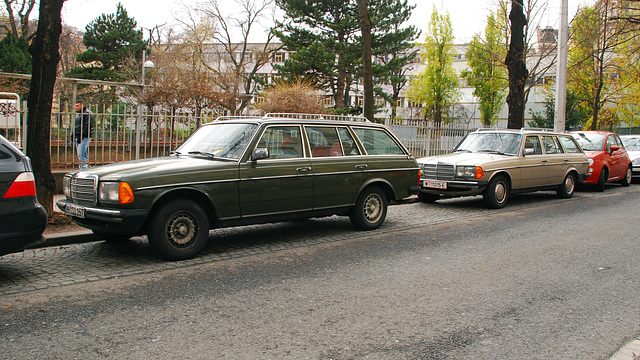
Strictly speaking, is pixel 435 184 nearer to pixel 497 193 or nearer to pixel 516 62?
pixel 497 193

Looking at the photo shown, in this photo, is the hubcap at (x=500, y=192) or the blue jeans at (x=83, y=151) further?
the blue jeans at (x=83, y=151)

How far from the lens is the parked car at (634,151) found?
61.5 feet

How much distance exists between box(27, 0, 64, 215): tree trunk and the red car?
1392 cm

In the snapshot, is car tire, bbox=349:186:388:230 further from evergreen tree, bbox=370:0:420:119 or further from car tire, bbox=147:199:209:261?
evergreen tree, bbox=370:0:420:119

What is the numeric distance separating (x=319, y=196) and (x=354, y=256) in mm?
1291

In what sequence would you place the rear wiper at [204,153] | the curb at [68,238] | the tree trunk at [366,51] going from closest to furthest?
1. the rear wiper at [204,153]
2. the curb at [68,238]
3. the tree trunk at [366,51]

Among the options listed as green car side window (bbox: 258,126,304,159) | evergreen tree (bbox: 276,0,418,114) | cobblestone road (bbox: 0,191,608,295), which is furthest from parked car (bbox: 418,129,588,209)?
evergreen tree (bbox: 276,0,418,114)

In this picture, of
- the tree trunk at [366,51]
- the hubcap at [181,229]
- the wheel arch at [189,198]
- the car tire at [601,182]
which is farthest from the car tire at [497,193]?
the hubcap at [181,229]

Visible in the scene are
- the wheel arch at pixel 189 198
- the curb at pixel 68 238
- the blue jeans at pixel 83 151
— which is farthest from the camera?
the blue jeans at pixel 83 151

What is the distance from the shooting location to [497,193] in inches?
449

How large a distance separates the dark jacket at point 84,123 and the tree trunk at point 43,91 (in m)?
3.66

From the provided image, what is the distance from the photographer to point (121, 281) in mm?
5504

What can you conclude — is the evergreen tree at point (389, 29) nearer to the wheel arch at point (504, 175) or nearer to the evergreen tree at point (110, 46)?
the evergreen tree at point (110, 46)

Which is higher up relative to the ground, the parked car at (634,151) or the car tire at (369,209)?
the parked car at (634,151)
